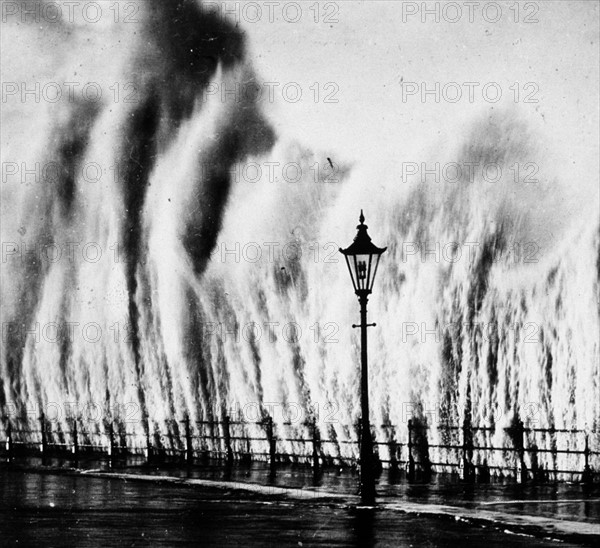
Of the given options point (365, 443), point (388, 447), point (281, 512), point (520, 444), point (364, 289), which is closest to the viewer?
point (281, 512)

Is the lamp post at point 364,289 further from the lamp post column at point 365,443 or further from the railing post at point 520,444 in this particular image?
the railing post at point 520,444

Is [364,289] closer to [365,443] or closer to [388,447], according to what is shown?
[365,443]

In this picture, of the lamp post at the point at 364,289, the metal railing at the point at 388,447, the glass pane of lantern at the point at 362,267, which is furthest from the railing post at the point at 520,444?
the glass pane of lantern at the point at 362,267

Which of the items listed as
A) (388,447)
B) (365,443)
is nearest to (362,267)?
(365,443)

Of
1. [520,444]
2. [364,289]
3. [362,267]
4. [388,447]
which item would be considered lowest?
[388,447]

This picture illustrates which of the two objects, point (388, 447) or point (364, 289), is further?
A: point (388, 447)

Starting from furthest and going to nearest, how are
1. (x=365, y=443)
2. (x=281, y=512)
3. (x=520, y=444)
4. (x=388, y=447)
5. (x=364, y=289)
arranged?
1. (x=388, y=447)
2. (x=520, y=444)
3. (x=365, y=443)
4. (x=364, y=289)
5. (x=281, y=512)

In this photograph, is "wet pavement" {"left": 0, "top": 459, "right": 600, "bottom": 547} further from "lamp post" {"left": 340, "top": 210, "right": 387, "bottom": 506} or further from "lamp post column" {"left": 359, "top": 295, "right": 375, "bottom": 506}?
"lamp post" {"left": 340, "top": 210, "right": 387, "bottom": 506}

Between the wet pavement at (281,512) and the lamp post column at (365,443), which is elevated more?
the lamp post column at (365,443)
